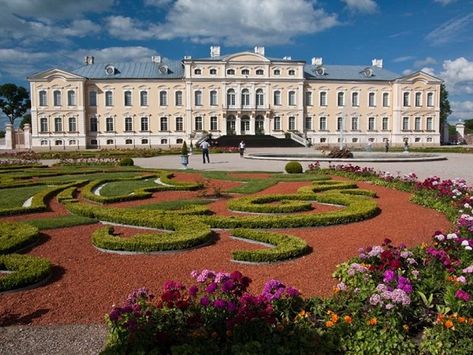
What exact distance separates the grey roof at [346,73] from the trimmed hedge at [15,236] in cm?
Result: 5136

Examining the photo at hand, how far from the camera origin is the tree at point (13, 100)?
74.1m

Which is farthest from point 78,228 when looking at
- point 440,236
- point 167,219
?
point 440,236

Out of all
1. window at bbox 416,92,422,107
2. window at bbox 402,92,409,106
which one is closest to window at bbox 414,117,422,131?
window at bbox 416,92,422,107

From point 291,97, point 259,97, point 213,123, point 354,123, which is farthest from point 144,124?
point 354,123

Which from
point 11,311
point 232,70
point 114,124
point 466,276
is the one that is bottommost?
point 11,311

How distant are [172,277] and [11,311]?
1738mm

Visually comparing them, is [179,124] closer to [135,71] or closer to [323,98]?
[135,71]

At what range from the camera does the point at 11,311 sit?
4.22 metres

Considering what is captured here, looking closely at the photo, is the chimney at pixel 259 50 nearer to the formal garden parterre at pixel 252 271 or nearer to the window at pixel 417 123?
the window at pixel 417 123

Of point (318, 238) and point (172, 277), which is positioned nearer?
point (172, 277)

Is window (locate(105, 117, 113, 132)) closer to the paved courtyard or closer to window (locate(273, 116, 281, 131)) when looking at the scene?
window (locate(273, 116, 281, 131))

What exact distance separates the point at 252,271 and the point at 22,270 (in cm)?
275

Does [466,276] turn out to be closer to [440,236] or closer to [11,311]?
[440,236]

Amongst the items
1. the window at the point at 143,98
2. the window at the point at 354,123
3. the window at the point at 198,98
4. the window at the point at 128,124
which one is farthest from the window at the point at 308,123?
the window at the point at 128,124
